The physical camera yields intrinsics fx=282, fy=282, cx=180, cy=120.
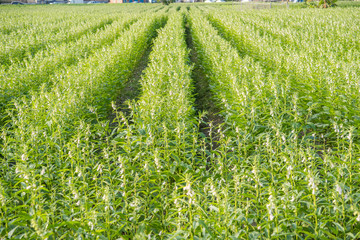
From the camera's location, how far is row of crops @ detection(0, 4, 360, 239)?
2.52m

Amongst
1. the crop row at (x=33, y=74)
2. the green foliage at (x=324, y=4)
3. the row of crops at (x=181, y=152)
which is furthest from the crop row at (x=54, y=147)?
the green foliage at (x=324, y=4)

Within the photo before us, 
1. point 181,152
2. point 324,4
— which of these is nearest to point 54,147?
point 181,152

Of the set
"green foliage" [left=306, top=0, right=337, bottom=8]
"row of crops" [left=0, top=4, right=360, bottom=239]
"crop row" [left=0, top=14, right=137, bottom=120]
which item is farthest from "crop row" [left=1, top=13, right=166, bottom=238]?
"green foliage" [left=306, top=0, right=337, bottom=8]

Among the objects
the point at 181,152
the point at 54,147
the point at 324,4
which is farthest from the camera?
the point at 324,4

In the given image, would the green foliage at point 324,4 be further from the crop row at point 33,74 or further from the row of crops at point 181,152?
the crop row at point 33,74

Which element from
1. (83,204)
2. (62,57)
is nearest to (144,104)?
(83,204)

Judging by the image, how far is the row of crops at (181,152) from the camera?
252 cm

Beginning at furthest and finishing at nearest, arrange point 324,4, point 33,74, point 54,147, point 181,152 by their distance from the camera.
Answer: point 324,4 < point 33,74 < point 54,147 < point 181,152

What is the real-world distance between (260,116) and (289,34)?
9.14m

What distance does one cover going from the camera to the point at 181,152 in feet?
13.2

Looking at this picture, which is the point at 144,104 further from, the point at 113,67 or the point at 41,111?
the point at 113,67

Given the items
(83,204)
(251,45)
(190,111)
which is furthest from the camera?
(251,45)

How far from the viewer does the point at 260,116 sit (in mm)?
5172

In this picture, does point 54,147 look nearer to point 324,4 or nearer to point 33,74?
point 33,74
